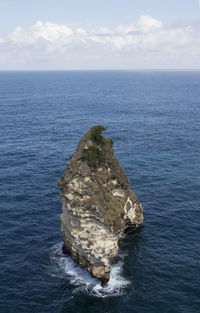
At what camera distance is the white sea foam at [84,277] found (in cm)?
4522

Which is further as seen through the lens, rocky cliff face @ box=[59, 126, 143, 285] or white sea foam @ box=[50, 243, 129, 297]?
rocky cliff face @ box=[59, 126, 143, 285]

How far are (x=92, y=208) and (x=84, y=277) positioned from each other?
41.7ft

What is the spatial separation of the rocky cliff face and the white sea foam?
1.39 meters

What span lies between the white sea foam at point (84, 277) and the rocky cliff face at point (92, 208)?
1395mm

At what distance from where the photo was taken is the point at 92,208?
148 ft

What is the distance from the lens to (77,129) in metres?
128

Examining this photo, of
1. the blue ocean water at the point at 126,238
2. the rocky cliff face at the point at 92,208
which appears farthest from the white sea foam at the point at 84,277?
the rocky cliff face at the point at 92,208

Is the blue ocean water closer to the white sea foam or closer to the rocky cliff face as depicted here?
the white sea foam

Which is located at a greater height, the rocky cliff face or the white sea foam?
the rocky cliff face

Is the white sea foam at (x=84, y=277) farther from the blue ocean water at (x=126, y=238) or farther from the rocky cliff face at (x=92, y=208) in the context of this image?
the rocky cliff face at (x=92, y=208)

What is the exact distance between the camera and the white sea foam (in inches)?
1780

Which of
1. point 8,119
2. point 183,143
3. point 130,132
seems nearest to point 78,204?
point 183,143

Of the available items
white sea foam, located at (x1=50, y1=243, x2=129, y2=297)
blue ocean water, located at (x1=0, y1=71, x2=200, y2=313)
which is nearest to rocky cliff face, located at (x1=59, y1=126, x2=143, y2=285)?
white sea foam, located at (x1=50, y1=243, x2=129, y2=297)

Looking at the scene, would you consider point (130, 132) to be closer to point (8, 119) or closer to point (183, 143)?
point (183, 143)
